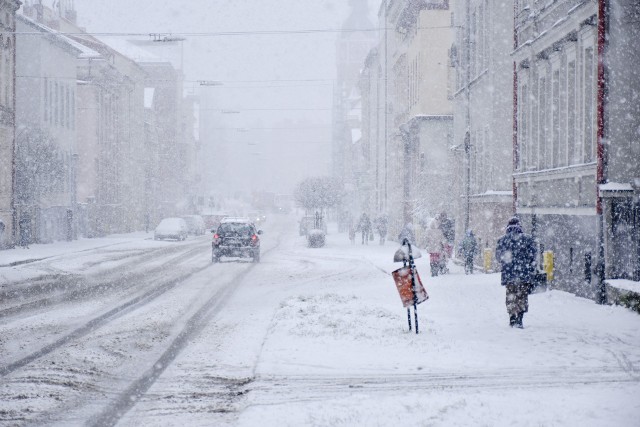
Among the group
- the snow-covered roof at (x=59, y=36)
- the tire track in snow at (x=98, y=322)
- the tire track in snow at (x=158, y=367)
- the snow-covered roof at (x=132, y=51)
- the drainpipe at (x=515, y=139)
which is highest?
the snow-covered roof at (x=132, y=51)

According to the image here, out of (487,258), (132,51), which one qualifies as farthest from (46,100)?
(132,51)

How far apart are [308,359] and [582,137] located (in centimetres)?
965

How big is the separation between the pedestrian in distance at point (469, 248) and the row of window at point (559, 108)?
3511 mm

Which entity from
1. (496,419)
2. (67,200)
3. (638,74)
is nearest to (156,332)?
(496,419)

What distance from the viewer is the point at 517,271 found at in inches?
538

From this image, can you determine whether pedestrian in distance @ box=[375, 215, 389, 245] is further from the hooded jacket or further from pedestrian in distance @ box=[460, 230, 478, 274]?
the hooded jacket

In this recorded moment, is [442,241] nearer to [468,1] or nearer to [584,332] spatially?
[468,1]

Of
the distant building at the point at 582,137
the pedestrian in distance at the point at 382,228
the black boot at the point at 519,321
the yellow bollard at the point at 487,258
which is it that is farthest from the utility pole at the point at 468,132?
the pedestrian in distance at the point at 382,228

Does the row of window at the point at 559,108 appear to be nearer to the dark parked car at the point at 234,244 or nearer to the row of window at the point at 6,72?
the dark parked car at the point at 234,244

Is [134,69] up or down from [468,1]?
up

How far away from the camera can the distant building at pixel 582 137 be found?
16.6 meters

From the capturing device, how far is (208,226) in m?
76.7

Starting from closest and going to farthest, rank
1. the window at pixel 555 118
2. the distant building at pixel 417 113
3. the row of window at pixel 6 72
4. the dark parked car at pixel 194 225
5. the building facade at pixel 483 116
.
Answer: the window at pixel 555 118 < the building facade at pixel 483 116 < the row of window at pixel 6 72 < the distant building at pixel 417 113 < the dark parked car at pixel 194 225

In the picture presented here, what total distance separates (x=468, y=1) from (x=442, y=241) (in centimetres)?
908
